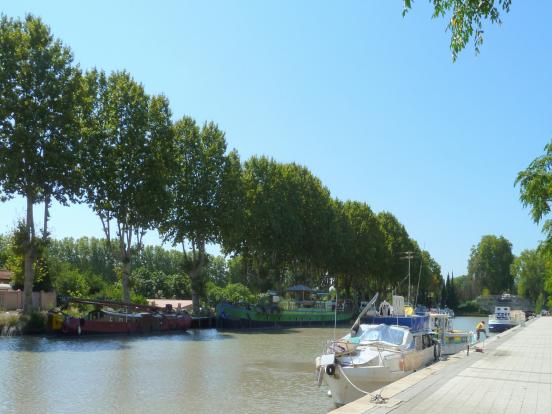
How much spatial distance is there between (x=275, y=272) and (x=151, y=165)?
104 feet

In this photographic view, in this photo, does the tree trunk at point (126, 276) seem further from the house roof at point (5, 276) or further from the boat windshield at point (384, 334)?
the boat windshield at point (384, 334)

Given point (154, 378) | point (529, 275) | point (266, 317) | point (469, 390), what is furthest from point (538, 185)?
point (529, 275)

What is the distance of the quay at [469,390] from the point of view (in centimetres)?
1320

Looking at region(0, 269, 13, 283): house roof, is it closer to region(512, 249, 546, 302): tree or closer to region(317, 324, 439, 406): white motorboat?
region(317, 324, 439, 406): white motorboat

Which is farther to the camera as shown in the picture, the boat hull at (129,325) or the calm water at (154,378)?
the boat hull at (129,325)

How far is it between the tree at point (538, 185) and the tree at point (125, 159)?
42.6 m

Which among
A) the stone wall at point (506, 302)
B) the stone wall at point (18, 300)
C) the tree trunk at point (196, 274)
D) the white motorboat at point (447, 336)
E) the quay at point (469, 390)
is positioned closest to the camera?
the quay at point (469, 390)

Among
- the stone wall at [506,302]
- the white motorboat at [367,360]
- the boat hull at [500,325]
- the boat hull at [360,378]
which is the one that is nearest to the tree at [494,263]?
the stone wall at [506,302]

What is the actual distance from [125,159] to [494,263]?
136m

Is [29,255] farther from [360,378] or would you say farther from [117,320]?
[360,378]

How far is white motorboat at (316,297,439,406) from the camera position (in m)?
18.8

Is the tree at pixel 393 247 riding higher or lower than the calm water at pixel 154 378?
higher

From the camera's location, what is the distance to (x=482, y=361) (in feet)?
78.8

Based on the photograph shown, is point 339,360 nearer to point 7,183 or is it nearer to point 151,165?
point 7,183
